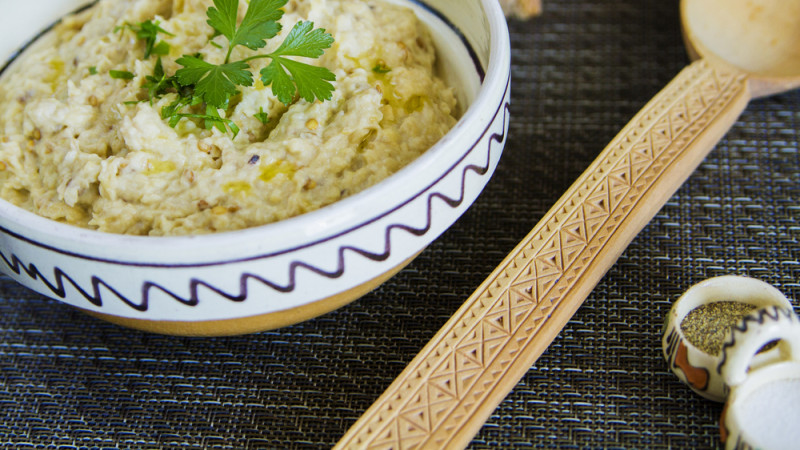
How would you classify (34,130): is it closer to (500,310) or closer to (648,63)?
(500,310)

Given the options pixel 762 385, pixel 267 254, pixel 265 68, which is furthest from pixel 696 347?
pixel 265 68

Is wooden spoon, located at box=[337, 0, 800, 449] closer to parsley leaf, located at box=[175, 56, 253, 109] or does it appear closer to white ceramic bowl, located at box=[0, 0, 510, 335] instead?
white ceramic bowl, located at box=[0, 0, 510, 335]

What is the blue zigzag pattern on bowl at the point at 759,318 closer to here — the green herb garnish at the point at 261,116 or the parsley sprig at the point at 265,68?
the parsley sprig at the point at 265,68

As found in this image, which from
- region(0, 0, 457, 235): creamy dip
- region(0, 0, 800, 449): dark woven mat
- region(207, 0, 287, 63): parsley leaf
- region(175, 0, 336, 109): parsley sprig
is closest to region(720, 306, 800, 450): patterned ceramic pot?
region(0, 0, 800, 449): dark woven mat

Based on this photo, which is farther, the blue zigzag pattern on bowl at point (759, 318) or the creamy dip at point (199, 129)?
the creamy dip at point (199, 129)

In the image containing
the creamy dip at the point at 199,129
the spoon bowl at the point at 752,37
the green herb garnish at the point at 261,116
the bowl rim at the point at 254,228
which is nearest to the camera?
the bowl rim at the point at 254,228

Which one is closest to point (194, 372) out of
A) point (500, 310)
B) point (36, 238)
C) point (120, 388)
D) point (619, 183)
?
point (120, 388)

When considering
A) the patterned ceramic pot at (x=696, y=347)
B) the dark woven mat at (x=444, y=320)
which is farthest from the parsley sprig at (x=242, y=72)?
the patterned ceramic pot at (x=696, y=347)
